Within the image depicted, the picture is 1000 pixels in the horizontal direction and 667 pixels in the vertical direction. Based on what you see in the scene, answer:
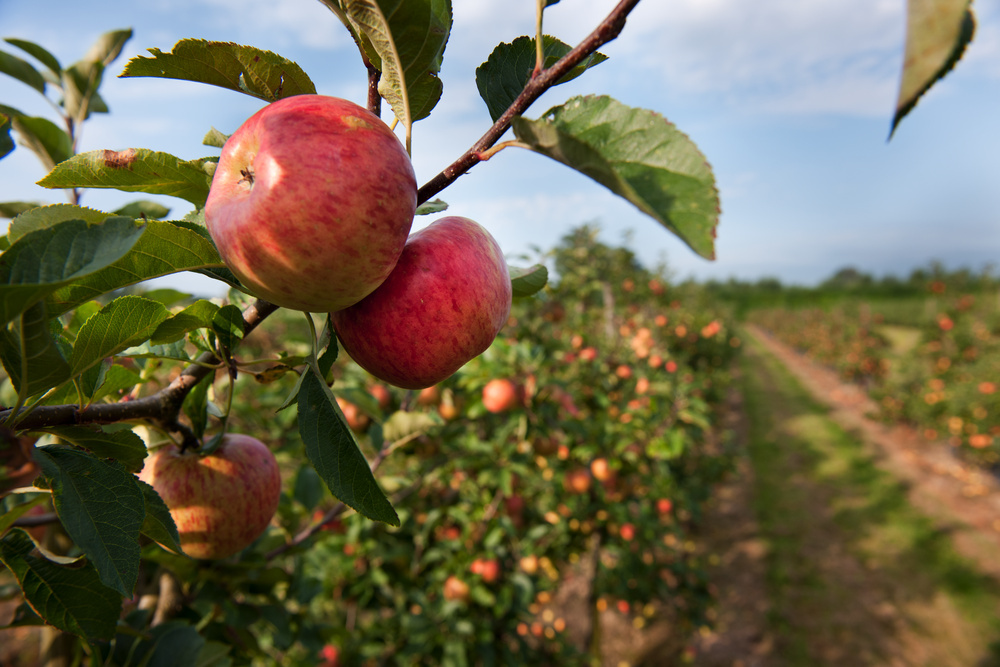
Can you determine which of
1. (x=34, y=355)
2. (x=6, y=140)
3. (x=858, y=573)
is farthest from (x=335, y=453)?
(x=858, y=573)

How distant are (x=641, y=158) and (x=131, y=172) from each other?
0.56m

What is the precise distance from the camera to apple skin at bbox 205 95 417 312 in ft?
1.58

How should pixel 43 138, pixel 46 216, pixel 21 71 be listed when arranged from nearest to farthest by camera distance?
pixel 46 216
pixel 43 138
pixel 21 71

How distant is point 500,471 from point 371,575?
2.32ft

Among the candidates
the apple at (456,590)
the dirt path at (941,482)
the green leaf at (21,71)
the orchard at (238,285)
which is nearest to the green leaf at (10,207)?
the orchard at (238,285)

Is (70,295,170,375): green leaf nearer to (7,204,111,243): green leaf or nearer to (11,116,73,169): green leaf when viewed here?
(7,204,111,243): green leaf

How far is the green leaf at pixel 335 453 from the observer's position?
570mm

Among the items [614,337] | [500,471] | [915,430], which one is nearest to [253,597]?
[500,471]

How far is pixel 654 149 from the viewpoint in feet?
1.38

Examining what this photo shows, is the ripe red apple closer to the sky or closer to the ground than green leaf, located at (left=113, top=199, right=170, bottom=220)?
closer to the ground

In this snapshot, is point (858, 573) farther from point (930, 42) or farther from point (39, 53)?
point (39, 53)

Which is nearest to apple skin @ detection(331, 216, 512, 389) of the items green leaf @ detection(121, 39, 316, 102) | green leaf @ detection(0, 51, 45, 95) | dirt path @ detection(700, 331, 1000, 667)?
green leaf @ detection(121, 39, 316, 102)

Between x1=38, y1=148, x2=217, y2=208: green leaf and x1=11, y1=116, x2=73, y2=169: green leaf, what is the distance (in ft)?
2.01

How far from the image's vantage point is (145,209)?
3.00 ft
